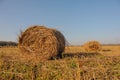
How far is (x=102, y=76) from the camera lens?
435 cm

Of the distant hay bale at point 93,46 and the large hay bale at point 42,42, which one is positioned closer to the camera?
the large hay bale at point 42,42

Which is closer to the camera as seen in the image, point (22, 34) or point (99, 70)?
point (99, 70)

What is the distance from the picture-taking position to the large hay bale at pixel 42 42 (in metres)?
9.88

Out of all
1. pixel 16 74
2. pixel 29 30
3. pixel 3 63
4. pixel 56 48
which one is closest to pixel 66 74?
pixel 16 74

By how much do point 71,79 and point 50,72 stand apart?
0.85 m

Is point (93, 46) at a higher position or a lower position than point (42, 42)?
lower

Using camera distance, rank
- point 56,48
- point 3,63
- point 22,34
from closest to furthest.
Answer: point 3,63 → point 56,48 → point 22,34

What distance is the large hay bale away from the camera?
988 centimetres

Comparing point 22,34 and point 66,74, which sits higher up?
point 22,34

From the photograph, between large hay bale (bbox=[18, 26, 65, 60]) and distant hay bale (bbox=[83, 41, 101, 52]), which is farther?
distant hay bale (bbox=[83, 41, 101, 52])

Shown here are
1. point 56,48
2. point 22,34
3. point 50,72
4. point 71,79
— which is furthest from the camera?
point 22,34

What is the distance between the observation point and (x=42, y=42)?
407 inches

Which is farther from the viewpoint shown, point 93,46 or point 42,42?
point 93,46

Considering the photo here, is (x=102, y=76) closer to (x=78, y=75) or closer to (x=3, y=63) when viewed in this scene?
(x=78, y=75)
